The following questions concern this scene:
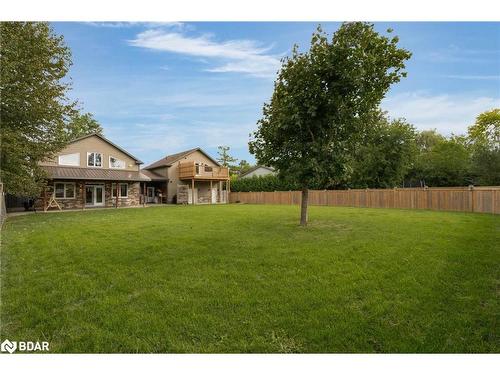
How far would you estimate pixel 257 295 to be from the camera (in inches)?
169

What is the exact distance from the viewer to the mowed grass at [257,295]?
3270 mm

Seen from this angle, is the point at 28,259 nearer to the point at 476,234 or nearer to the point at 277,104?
the point at 277,104

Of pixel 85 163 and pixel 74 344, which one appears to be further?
pixel 85 163

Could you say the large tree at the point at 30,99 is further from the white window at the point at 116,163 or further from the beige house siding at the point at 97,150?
the white window at the point at 116,163

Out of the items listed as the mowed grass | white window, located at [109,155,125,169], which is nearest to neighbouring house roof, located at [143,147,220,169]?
white window, located at [109,155,125,169]

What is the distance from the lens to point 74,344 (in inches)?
127

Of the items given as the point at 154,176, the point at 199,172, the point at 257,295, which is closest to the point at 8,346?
the point at 257,295

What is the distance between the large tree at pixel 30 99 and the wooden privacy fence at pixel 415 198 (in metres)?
18.1

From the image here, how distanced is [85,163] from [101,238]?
1777 centimetres

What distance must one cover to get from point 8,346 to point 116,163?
24.4 m

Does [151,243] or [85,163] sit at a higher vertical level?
[85,163]

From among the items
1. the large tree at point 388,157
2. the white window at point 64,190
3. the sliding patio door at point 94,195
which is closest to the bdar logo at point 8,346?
the white window at point 64,190

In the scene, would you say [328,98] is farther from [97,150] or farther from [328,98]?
[97,150]

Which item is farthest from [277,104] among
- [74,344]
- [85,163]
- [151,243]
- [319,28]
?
[85,163]
